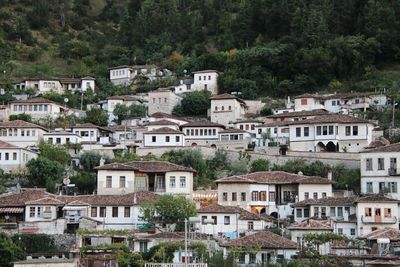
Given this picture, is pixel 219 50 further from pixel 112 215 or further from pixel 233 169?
pixel 112 215

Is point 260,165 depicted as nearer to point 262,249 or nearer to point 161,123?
point 161,123

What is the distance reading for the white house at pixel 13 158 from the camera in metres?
73.4

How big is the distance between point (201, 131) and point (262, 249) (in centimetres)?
3071

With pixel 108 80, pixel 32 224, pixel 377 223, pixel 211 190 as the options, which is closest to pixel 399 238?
pixel 377 223

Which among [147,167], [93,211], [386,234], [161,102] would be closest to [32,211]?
[93,211]

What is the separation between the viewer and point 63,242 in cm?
5619

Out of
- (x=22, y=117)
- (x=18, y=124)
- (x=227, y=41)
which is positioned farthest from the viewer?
(x=227, y=41)

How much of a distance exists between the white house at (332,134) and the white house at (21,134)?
20660 millimetres

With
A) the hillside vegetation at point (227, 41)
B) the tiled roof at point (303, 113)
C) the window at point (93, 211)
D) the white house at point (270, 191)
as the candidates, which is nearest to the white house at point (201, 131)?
the tiled roof at point (303, 113)

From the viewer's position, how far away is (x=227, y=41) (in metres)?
109

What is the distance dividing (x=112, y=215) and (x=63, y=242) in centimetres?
535

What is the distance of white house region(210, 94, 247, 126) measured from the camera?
8856 cm

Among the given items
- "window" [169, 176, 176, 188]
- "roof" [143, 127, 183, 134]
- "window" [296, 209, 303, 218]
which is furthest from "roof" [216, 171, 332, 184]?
"roof" [143, 127, 183, 134]

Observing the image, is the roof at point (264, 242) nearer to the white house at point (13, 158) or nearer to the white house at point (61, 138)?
the white house at point (13, 158)
